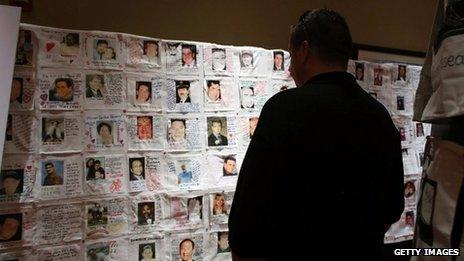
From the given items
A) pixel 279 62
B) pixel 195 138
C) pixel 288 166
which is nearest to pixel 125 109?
pixel 195 138

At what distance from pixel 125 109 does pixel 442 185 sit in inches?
44.2

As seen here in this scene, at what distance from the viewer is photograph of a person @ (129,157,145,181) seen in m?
1.56

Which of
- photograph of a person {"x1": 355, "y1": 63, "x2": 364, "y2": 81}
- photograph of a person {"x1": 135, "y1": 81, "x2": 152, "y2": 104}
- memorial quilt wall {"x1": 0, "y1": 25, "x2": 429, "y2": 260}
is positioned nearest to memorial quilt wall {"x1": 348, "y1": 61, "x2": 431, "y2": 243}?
photograph of a person {"x1": 355, "y1": 63, "x2": 364, "y2": 81}

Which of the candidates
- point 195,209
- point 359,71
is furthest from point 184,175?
point 359,71

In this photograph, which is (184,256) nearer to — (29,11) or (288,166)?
(288,166)

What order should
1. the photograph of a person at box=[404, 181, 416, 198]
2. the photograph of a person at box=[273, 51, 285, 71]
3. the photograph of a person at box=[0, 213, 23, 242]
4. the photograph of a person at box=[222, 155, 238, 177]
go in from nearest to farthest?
the photograph of a person at box=[0, 213, 23, 242] → the photograph of a person at box=[222, 155, 238, 177] → the photograph of a person at box=[273, 51, 285, 71] → the photograph of a person at box=[404, 181, 416, 198]

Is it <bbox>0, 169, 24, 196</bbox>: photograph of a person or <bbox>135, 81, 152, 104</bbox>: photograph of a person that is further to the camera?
<bbox>135, 81, 152, 104</bbox>: photograph of a person

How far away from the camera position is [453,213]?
3.09ft

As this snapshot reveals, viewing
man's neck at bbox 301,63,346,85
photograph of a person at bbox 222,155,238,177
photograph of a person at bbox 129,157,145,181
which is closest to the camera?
man's neck at bbox 301,63,346,85

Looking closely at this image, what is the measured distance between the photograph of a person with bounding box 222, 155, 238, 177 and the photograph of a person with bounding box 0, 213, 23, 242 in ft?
2.65

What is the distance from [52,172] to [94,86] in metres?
0.35

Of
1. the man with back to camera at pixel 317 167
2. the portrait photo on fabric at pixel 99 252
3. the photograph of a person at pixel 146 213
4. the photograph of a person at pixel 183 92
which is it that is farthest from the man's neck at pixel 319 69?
the portrait photo on fabric at pixel 99 252

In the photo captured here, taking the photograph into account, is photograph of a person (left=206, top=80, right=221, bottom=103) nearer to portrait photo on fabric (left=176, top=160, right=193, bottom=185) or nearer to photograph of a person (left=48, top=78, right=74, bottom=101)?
portrait photo on fabric (left=176, top=160, right=193, bottom=185)

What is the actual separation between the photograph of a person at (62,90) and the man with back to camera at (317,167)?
34.1 inches
